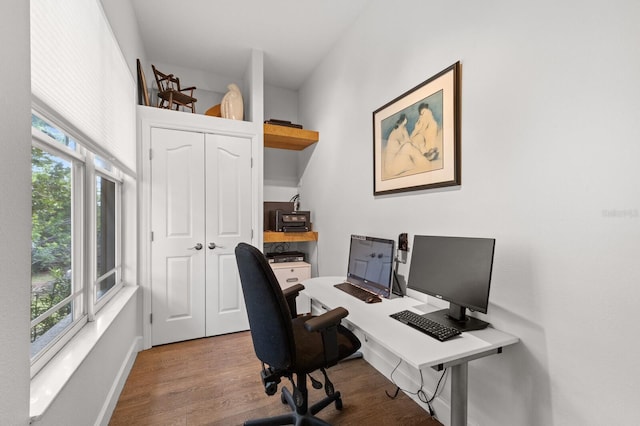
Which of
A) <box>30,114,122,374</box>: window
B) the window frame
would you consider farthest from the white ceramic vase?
<box>30,114,122,374</box>: window

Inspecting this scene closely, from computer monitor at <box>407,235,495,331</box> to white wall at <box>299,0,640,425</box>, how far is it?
16 centimetres

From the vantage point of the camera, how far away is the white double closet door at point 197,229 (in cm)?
281

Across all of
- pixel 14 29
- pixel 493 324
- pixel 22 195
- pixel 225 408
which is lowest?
pixel 225 408

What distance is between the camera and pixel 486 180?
151 cm

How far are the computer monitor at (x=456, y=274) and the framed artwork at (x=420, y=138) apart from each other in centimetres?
41

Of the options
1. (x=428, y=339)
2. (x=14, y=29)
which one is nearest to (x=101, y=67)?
(x=14, y=29)

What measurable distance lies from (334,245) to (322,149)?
113cm

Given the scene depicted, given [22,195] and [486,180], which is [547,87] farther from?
[22,195]

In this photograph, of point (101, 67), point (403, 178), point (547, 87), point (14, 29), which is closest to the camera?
point (14, 29)

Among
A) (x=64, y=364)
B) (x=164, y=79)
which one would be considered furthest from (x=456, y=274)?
(x=164, y=79)

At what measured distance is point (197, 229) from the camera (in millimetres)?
2943

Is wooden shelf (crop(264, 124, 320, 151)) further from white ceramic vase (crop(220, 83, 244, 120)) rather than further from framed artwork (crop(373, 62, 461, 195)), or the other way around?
framed artwork (crop(373, 62, 461, 195))

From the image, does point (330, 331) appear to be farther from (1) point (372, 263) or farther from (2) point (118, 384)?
(2) point (118, 384)

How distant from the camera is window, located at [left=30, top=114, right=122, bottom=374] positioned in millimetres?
1200
